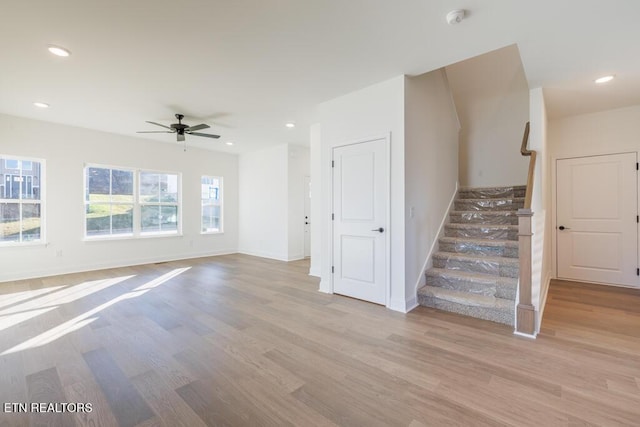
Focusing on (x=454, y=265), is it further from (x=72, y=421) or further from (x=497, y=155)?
(x=72, y=421)

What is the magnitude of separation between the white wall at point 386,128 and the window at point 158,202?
449 cm

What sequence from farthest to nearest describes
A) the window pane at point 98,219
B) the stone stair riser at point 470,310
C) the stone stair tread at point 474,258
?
the window pane at point 98,219, the stone stair tread at point 474,258, the stone stair riser at point 470,310

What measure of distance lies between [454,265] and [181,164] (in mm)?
6218

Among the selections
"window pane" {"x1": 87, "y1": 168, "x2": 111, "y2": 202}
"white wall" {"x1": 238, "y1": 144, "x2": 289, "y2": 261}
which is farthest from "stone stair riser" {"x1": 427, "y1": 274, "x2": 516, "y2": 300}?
"window pane" {"x1": 87, "y1": 168, "x2": 111, "y2": 202}

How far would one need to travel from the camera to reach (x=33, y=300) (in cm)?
369

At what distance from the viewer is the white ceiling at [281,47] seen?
2166 mm

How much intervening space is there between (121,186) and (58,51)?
3.74 meters

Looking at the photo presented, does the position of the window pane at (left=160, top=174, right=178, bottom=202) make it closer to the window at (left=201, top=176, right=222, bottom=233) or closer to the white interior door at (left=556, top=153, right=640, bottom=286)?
the window at (left=201, top=176, right=222, bottom=233)

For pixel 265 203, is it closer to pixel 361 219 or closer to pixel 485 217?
pixel 361 219

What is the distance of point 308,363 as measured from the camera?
2.20m

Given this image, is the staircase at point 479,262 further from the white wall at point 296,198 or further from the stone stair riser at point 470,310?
the white wall at point 296,198

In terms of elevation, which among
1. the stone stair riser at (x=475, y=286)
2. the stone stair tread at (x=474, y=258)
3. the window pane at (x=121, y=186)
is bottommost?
the stone stair riser at (x=475, y=286)

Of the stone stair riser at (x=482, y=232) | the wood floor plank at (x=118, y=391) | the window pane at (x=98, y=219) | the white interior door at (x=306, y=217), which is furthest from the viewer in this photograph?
the white interior door at (x=306, y=217)

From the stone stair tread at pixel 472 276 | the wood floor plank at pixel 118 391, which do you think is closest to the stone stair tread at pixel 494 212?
the stone stair tread at pixel 472 276
